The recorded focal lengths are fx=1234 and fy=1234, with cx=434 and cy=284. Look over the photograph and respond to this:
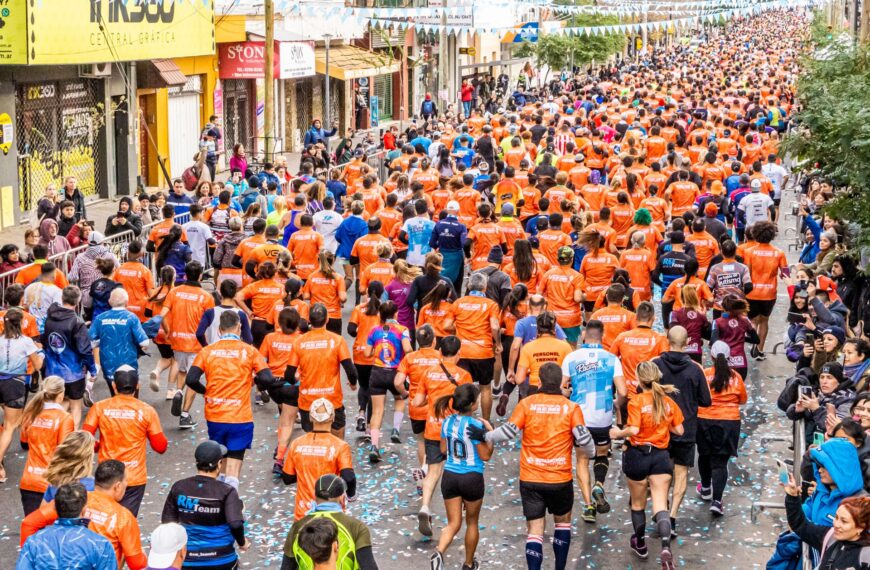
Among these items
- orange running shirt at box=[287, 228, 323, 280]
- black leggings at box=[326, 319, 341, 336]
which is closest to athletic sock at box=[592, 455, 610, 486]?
black leggings at box=[326, 319, 341, 336]

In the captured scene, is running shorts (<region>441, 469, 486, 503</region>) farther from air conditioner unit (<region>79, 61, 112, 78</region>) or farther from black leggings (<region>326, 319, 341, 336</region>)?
air conditioner unit (<region>79, 61, 112, 78</region>)

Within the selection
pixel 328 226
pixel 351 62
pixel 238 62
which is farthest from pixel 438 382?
pixel 351 62

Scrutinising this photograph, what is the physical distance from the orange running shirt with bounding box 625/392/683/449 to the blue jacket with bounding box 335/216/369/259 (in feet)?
23.3

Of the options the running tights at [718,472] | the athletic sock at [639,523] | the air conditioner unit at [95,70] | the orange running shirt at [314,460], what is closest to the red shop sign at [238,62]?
the air conditioner unit at [95,70]

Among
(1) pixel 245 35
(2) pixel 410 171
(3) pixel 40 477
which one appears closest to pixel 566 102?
(1) pixel 245 35

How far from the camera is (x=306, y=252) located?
49.6ft

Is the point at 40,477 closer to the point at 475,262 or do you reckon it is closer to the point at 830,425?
the point at 830,425

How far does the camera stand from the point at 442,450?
9.32 meters

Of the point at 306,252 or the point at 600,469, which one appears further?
the point at 306,252

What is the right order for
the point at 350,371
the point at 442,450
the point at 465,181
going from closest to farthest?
the point at 442,450 → the point at 350,371 → the point at 465,181

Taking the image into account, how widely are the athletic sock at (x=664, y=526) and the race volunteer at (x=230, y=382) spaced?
3274 millimetres

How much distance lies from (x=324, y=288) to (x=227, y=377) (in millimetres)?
3475

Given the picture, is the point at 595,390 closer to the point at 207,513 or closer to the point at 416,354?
the point at 416,354

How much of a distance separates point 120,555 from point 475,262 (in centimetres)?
853
